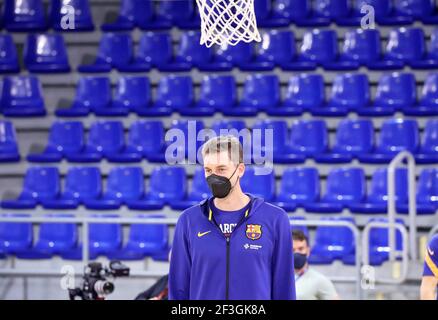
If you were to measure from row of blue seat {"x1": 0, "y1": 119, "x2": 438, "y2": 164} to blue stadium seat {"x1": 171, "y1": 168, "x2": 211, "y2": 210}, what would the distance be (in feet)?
0.95

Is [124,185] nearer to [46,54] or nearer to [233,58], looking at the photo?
[233,58]

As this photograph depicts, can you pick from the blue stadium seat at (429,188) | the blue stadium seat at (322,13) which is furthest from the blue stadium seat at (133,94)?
the blue stadium seat at (429,188)

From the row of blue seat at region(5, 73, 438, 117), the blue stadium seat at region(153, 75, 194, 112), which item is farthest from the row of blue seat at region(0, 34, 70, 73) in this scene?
the blue stadium seat at region(153, 75, 194, 112)

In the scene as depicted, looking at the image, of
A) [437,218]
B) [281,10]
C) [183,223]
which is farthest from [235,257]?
[281,10]

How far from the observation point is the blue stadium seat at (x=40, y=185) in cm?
1009

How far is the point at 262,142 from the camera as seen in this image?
9.66 meters

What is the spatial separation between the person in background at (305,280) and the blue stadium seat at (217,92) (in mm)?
4161

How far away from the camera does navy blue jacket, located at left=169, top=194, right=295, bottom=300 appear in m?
3.78

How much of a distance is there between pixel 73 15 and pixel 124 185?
2.30 m

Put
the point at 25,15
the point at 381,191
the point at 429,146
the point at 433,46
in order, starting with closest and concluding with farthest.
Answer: the point at 381,191 < the point at 429,146 < the point at 433,46 < the point at 25,15

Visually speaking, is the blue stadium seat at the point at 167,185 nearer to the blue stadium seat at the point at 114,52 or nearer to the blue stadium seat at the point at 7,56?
the blue stadium seat at the point at 114,52

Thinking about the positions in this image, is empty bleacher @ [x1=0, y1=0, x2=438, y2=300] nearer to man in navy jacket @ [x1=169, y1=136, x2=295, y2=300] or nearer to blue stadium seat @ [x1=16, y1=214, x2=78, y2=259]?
blue stadium seat @ [x1=16, y1=214, x2=78, y2=259]

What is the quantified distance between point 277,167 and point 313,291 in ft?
11.9

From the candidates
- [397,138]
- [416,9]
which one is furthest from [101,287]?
[416,9]
